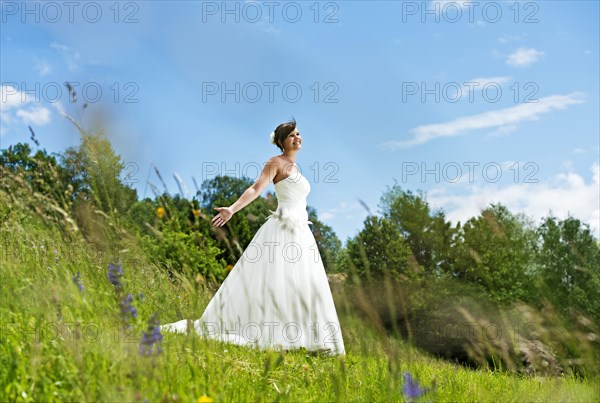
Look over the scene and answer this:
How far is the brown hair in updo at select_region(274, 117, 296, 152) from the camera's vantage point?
724cm

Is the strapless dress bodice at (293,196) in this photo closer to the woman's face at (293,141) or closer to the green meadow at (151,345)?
the woman's face at (293,141)

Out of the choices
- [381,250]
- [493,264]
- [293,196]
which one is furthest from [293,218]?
[493,264]

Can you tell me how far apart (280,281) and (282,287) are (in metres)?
0.07

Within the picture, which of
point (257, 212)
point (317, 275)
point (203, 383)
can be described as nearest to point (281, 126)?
point (317, 275)

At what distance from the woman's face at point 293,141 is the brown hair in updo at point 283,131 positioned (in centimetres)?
5

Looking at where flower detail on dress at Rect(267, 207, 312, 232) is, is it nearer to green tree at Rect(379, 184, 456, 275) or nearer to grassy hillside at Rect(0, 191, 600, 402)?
grassy hillside at Rect(0, 191, 600, 402)

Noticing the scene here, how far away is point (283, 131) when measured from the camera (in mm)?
7258

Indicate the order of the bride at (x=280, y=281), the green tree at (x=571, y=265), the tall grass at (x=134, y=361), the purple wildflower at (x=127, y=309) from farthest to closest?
1. the green tree at (x=571, y=265)
2. the bride at (x=280, y=281)
3. the purple wildflower at (x=127, y=309)
4. the tall grass at (x=134, y=361)

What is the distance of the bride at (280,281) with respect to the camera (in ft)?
20.8

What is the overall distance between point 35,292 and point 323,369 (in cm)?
236

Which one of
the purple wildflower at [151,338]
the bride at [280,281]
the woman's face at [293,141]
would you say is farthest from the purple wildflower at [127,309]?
the woman's face at [293,141]

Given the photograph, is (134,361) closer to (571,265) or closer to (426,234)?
(426,234)

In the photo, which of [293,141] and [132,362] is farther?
[293,141]

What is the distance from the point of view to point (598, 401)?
173 inches
